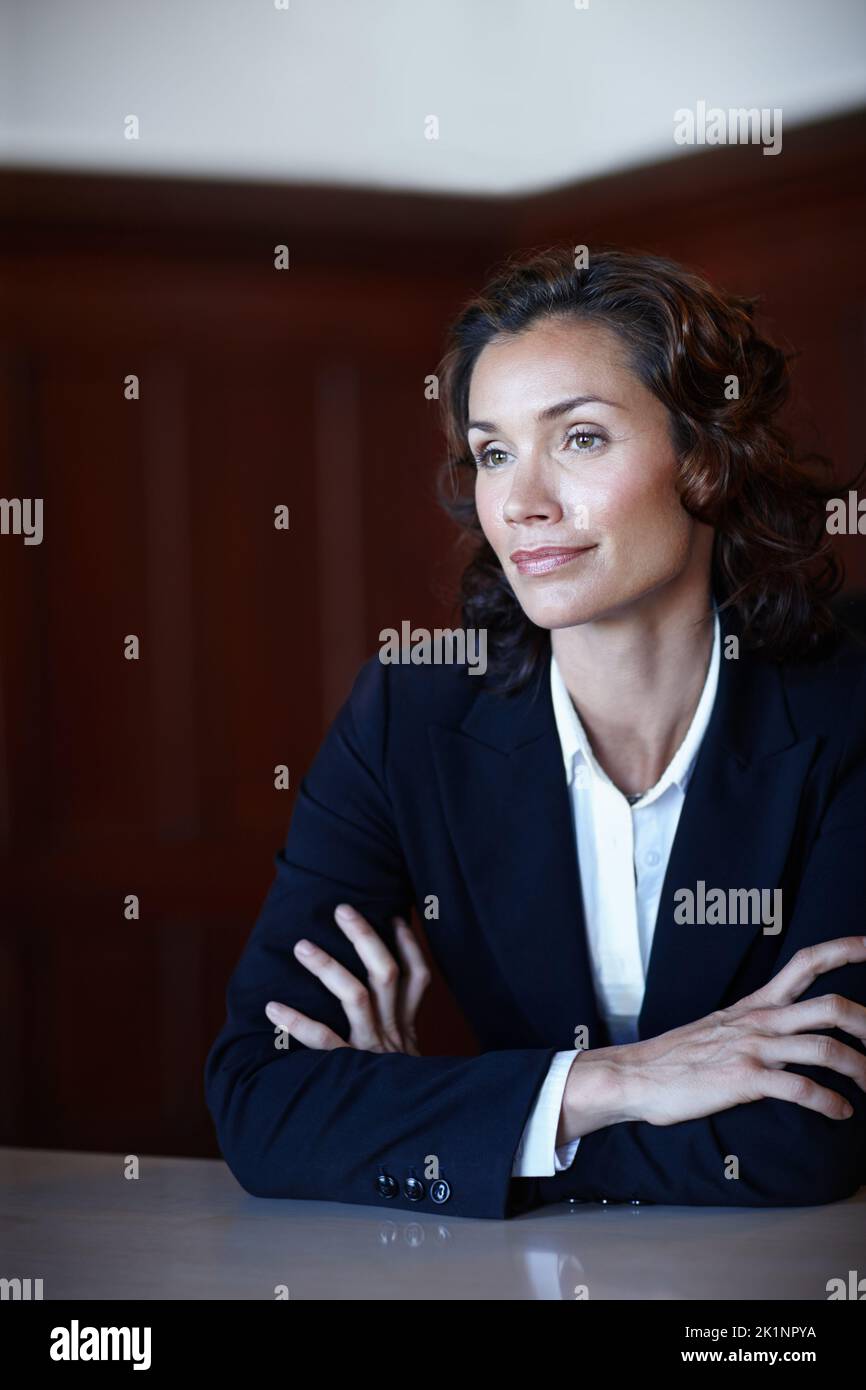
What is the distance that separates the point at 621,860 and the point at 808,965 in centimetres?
34

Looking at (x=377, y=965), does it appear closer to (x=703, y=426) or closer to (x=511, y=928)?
(x=511, y=928)

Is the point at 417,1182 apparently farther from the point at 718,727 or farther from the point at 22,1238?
the point at 718,727

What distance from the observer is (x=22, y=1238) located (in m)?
1.41

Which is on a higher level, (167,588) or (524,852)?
(167,588)

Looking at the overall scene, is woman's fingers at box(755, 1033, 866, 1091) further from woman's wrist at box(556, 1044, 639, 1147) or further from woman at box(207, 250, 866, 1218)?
woman's wrist at box(556, 1044, 639, 1147)

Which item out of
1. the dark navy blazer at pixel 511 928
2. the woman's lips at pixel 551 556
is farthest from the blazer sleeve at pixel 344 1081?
the woman's lips at pixel 551 556

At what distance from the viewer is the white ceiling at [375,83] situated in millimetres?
3607

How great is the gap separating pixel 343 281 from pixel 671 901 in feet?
8.68

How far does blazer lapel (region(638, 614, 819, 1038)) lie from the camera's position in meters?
1.77

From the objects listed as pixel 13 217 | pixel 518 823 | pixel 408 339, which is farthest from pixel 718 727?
pixel 13 217

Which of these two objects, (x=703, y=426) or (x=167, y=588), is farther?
(x=167, y=588)

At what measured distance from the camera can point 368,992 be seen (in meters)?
1.78

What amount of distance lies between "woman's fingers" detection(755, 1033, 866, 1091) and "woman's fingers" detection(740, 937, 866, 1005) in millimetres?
75

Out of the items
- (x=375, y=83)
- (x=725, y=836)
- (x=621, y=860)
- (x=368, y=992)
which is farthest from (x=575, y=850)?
(x=375, y=83)
